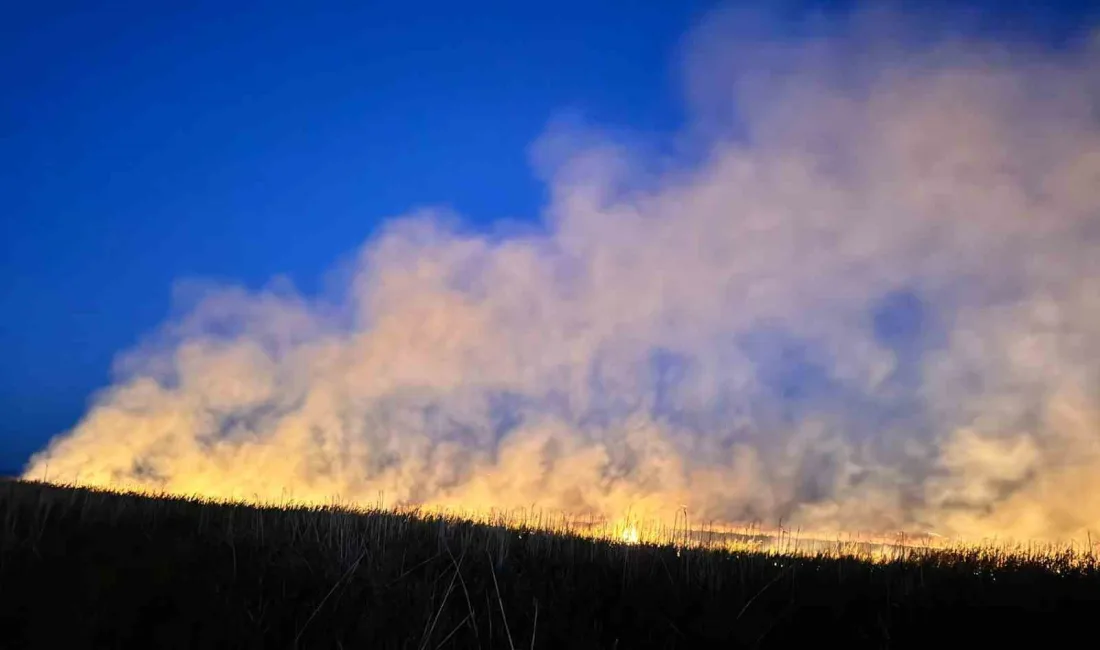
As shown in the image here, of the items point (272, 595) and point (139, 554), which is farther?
point (139, 554)

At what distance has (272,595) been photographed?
5559 mm

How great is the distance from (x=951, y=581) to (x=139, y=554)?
887cm

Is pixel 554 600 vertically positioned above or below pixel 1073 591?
below

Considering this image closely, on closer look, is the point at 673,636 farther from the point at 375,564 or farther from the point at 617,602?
the point at 375,564

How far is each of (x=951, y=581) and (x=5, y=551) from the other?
984cm

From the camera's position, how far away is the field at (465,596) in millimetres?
4719

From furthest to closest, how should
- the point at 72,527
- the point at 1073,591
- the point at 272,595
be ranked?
the point at 72,527 → the point at 1073,591 → the point at 272,595

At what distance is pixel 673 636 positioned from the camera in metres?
5.18

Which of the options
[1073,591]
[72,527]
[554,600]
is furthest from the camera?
[72,527]

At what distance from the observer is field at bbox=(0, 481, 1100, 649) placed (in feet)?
15.5

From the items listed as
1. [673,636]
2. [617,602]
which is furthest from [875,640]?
[617,602]

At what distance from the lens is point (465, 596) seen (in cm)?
617

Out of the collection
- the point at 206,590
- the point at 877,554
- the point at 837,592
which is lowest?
the point at 206,590

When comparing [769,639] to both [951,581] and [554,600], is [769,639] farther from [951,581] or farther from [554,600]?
[951,581]
